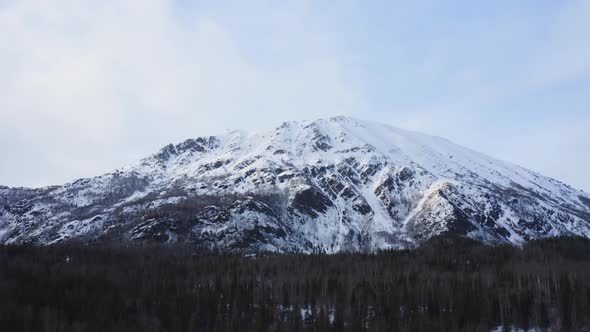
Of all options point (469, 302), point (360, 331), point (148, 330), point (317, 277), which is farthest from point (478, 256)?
point (148, 330)

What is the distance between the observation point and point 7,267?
92438mm

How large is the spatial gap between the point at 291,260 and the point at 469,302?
74530 millimetres

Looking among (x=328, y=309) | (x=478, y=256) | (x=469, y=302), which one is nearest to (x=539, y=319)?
(x=469, y=302)

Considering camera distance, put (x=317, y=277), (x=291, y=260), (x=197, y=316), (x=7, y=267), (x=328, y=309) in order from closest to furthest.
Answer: (x=197, y=316) < (x=328, y=309) < (x=7, y=267) < (x=317, y=277) < (x=291, y=260)

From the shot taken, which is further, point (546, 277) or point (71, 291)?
point (546, 277)

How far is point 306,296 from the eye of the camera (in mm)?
85312

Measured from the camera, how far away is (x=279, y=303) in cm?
8331

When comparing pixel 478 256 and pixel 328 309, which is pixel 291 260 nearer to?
pixel 478 256

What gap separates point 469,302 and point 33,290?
68818 millimetres

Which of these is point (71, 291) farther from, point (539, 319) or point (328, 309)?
point (539, 319)

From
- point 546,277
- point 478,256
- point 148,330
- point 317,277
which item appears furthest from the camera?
point 478,256

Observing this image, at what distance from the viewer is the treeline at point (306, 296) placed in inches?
2372

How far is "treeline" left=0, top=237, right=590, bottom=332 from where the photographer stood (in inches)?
2372

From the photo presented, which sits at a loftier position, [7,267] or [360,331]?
[7,267]
